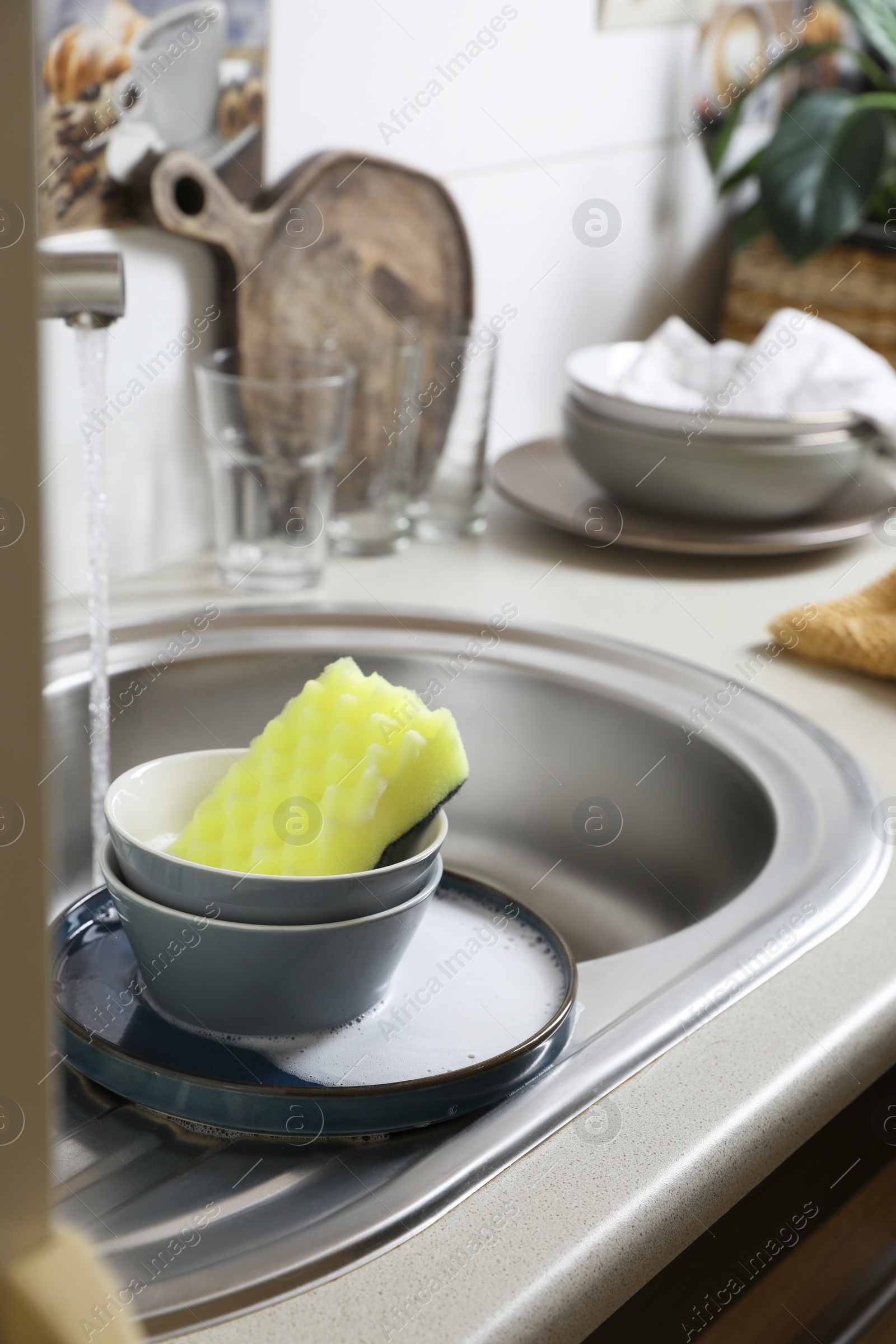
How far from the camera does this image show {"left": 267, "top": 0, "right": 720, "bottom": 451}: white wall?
A: 0.94m

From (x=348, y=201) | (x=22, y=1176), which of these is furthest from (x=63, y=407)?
(x=22, y=1176)

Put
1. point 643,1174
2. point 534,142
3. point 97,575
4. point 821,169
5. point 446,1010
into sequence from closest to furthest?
point 643,1174, point 446,1010, point 97,575, point 534,142, point 821,169

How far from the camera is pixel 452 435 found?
1.04 meters

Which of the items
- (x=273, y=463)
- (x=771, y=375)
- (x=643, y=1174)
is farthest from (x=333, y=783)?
(x=771, y=375)

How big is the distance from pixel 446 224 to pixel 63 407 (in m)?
0.39

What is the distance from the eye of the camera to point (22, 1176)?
0.25m

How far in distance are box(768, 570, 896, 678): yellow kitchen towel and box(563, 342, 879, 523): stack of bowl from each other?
138mm

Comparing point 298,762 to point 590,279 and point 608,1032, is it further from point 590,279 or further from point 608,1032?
point 590,279

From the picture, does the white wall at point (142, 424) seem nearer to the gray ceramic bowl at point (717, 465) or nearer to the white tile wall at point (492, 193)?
the white tile wall at point (492, 193)

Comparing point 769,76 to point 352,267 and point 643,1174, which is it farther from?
point 643,1174

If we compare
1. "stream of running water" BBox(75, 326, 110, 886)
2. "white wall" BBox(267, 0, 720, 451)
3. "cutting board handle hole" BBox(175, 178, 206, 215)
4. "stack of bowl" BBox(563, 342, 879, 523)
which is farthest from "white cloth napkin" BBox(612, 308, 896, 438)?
"stream of running water" BBox(75, 326, 110, 886)

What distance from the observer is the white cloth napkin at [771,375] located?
41.9 inches

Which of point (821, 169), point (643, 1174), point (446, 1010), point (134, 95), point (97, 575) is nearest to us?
point (643, 1174)

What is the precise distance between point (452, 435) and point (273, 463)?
0.18m
